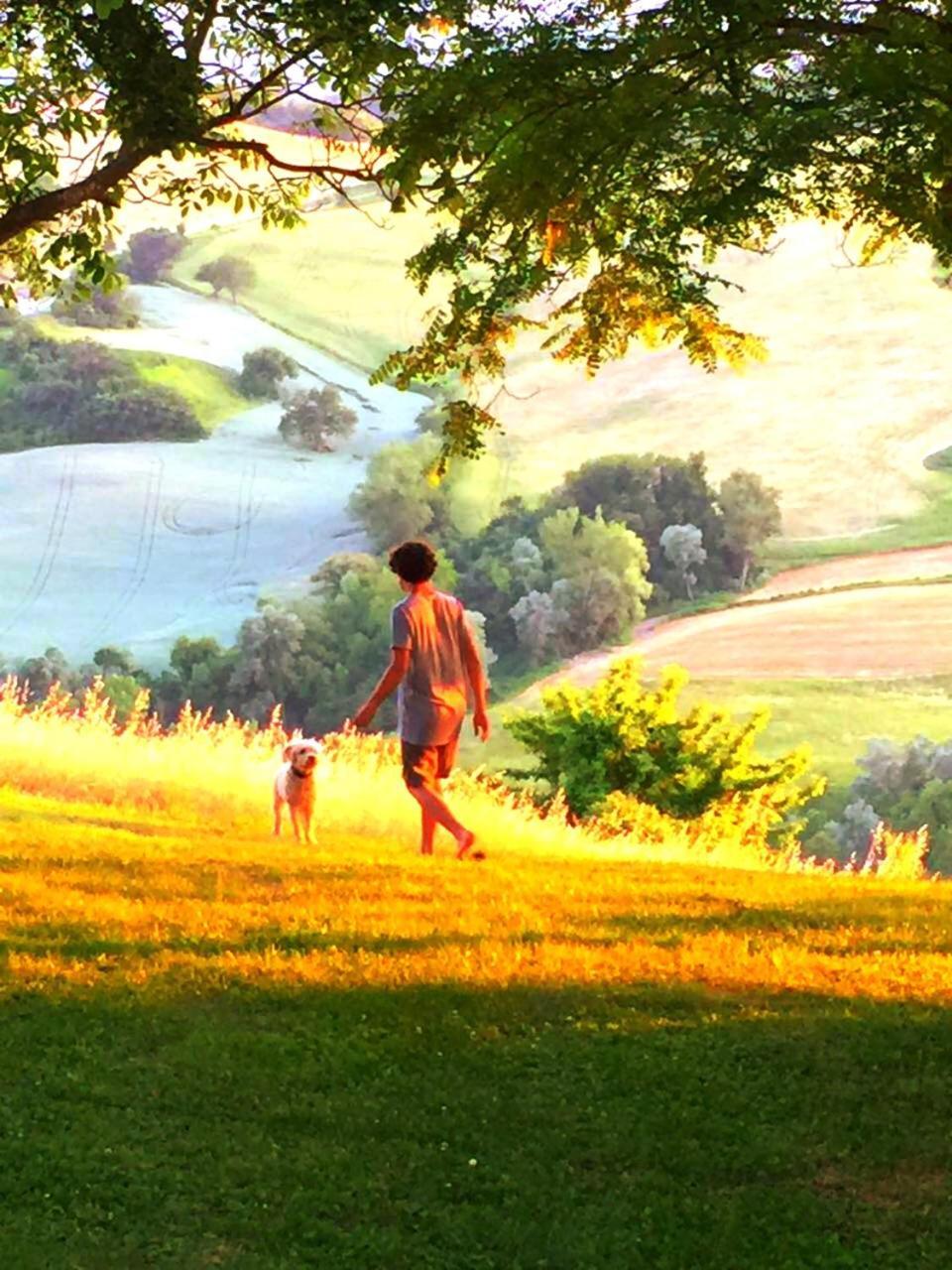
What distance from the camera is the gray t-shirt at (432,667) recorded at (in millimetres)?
9273

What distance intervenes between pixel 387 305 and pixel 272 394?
4.48 metres

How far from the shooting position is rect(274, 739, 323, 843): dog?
1095 cm

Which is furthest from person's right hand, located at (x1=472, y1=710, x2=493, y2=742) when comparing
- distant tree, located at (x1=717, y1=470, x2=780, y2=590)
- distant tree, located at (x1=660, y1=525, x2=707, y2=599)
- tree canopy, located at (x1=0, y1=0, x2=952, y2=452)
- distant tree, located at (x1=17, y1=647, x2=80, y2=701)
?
distant tree, located at (x1=717, y1=470, x2=780, y2=590)

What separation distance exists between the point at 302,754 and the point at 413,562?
2138 millimetres

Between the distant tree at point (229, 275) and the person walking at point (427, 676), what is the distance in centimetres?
4600

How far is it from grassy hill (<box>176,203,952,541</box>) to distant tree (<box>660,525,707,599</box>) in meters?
3.81

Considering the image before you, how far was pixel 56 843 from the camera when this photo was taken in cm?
1019

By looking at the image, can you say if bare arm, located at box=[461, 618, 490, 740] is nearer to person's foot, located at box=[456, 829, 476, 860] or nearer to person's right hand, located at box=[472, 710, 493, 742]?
person's right hand, located at box=[472, 710, 493, 742]

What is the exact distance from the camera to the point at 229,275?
54.0m

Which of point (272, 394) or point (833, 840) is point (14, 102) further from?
point (272, 394)

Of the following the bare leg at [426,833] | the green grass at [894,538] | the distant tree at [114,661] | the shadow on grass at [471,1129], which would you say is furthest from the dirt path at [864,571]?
the shadow on grass at [471,1129]

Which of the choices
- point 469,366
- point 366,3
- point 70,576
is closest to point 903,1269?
point 469,366

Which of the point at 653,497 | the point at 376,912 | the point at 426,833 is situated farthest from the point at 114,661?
the point at 376,912

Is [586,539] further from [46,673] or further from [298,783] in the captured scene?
[298,783]
